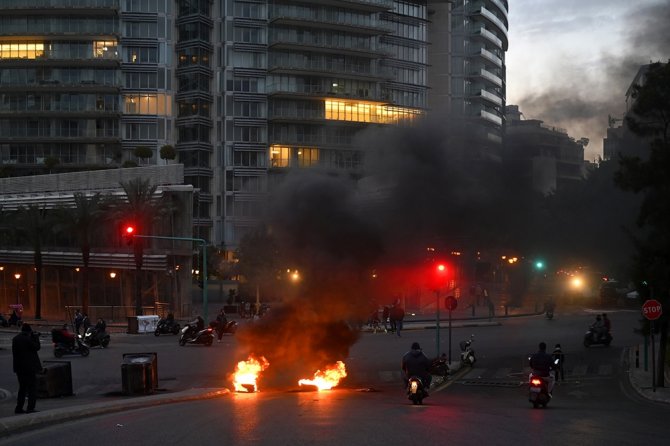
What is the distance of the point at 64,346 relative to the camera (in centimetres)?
3650

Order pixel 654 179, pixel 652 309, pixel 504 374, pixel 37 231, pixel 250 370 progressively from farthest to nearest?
pixel 37 231 < pixel 504 374 < pixel 654 179 < pixel 250 370 < pixel 652 309

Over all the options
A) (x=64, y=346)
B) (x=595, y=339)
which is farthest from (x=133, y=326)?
(x=595, y=339)

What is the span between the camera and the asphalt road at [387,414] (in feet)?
50.8

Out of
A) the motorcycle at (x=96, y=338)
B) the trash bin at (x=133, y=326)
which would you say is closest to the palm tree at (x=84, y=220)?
the trash bin at (x=133, y=326)

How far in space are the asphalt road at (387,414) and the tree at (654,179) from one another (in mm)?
3562

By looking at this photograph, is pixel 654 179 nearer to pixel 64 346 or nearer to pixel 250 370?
pixel 250 370

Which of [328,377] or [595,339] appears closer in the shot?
[328,377]

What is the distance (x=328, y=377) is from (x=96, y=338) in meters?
17.8

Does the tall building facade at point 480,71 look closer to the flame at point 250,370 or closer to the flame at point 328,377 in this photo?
the flame at point 328,377

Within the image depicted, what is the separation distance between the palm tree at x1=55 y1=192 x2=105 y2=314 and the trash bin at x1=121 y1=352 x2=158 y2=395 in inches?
1614

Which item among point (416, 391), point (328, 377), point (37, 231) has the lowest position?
point (328, 377)

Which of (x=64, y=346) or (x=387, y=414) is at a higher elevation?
(x=387, y=414)

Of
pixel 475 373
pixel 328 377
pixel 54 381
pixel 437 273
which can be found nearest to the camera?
pixel 54 381

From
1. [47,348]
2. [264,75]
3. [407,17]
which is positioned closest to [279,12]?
[264,75]
